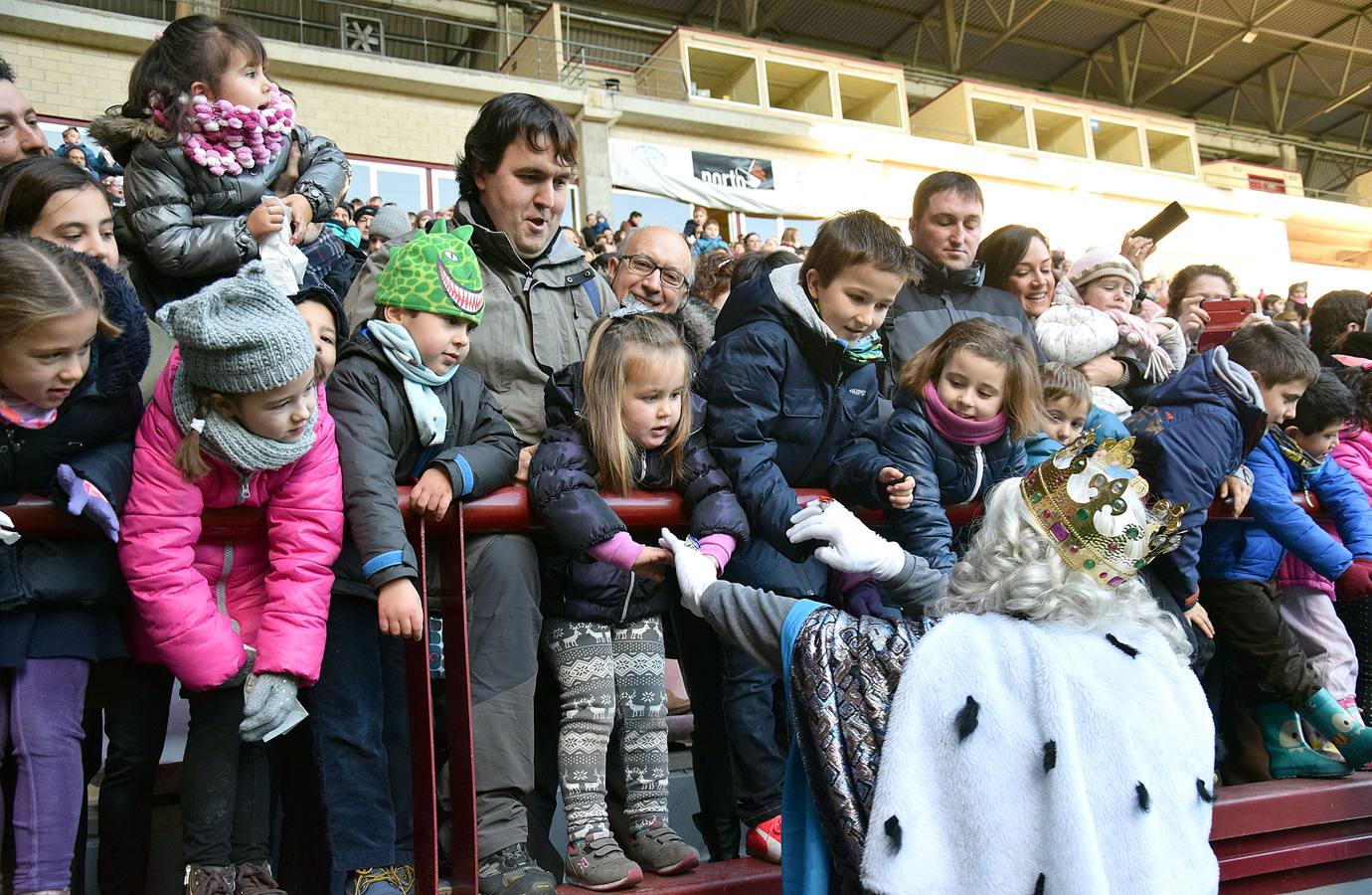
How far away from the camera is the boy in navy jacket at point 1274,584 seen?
12.7ft

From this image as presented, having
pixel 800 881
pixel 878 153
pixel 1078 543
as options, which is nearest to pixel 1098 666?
pixel 1078 543

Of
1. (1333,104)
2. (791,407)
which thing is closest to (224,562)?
(791,407)

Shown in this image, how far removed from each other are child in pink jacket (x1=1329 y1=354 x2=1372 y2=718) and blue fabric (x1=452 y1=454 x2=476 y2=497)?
3.75m

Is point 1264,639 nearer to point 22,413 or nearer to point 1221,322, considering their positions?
point 1221,322

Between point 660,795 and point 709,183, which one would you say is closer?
point 660,795

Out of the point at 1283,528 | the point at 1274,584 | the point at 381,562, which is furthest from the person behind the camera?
the point at 1274,584

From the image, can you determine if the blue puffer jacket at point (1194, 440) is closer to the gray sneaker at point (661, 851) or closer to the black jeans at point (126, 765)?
the gray sneaker at point (661, 851)

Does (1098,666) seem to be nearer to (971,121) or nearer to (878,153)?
(878,153)

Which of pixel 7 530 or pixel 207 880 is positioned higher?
pixel 7 530

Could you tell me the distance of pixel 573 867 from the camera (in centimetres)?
248

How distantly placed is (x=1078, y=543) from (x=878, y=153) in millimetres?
21079

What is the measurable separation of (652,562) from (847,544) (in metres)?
0.46

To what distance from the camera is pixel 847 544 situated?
2.52 m

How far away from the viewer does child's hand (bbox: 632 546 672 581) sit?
8.29ft
